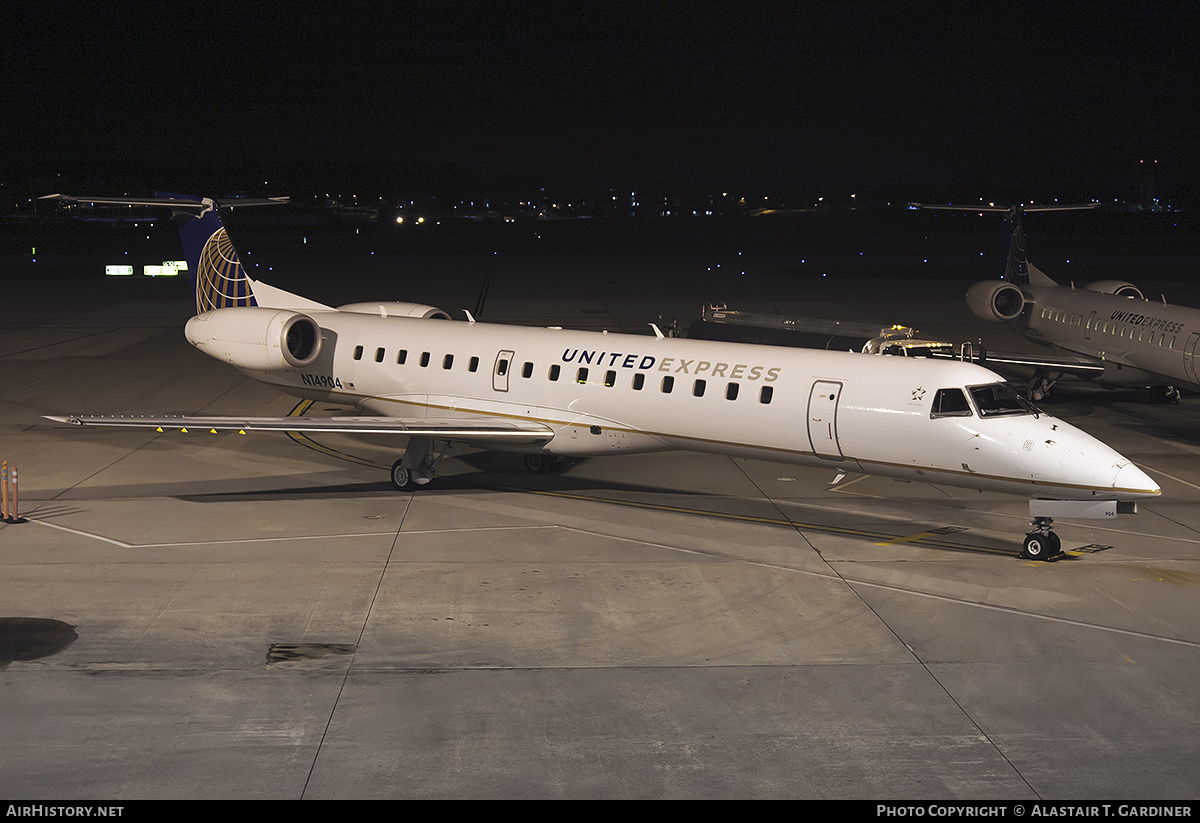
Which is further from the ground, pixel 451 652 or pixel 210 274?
pixel 210 274

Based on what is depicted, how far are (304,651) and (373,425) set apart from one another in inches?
275

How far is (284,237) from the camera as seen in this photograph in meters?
121

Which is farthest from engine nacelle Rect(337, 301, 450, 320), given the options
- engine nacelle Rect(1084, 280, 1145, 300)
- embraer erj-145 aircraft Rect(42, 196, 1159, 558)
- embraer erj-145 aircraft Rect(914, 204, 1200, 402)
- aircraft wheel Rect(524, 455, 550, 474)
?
engine nacelle Rect(1084, 280, 1145, 300)

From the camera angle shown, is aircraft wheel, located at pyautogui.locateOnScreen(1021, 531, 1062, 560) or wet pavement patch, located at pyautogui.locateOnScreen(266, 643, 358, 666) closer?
wet pavement patch, located at pyautogui.locateOnScreen(266, 643, 358, 666)

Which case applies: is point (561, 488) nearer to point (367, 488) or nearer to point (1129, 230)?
point (367, 488)

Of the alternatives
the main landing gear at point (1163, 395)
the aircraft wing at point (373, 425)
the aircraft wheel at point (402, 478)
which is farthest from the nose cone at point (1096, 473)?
the main landing gear at point (1163, 395)

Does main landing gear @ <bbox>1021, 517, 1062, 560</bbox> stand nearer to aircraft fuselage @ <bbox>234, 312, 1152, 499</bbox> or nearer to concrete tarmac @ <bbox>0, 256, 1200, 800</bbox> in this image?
concrete tarmac @ <bbox>0, 256, 1200, 800</bbox>

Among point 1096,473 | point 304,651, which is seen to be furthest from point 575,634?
point 1096,473

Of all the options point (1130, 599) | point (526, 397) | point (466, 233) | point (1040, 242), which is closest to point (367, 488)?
point (526, 397)

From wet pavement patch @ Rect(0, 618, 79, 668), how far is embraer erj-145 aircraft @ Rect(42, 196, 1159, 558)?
5160 millimetres

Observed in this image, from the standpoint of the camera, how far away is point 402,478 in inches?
768

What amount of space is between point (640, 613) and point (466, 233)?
428ft

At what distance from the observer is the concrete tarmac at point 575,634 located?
9.55 m

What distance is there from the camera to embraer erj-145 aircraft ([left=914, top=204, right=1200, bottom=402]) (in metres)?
26.1
